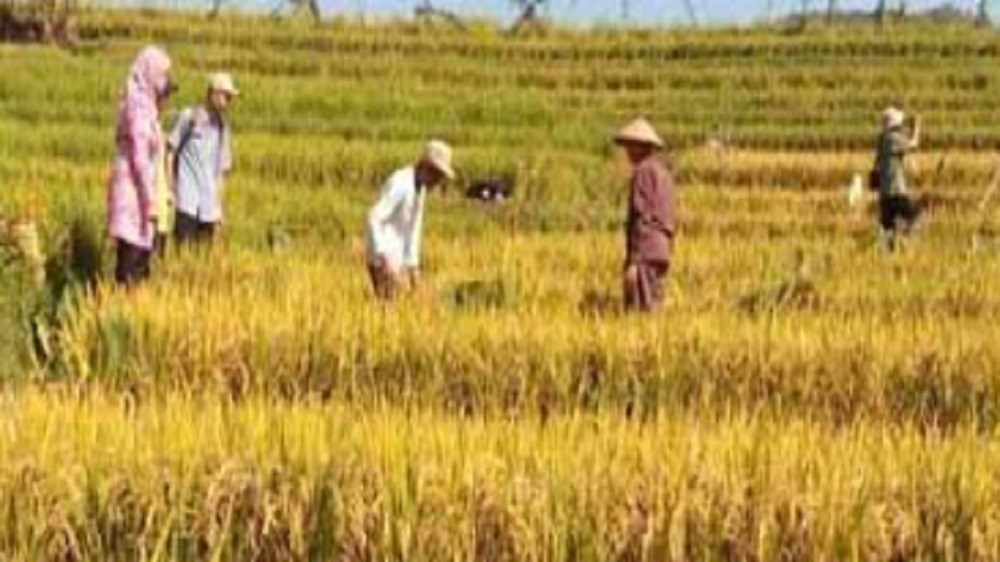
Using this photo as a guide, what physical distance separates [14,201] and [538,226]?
7.20 meters

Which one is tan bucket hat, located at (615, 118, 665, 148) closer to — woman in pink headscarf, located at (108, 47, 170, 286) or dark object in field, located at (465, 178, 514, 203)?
woman in pink headscarf, located at (108, 47, 170, 286)

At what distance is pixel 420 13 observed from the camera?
4322 cm

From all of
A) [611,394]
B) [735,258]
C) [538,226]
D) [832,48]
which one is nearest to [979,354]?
[611,394]

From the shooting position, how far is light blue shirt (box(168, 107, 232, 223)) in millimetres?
11117

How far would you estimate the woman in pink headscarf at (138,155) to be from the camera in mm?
9234

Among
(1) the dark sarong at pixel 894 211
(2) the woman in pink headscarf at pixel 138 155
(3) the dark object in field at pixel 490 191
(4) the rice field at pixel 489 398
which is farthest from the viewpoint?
(3) the dark object in field at pixel 490 191

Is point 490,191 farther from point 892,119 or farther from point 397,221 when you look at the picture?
point 397,221

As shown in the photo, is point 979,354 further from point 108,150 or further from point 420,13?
point 420,13

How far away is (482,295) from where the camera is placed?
10.2 m

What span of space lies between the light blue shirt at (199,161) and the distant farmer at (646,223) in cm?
265

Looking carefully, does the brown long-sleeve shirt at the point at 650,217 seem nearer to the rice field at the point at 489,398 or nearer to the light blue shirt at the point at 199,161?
the rice field at the point at 489,398

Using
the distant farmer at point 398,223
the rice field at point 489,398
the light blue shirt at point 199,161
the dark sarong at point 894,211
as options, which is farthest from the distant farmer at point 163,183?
the dark sarong at point 894,211

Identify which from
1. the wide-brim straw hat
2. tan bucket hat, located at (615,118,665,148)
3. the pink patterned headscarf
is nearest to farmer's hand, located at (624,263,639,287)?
tan bucket hat, located at (615,118,665,148)

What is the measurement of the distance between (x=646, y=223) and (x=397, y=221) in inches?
46.4
